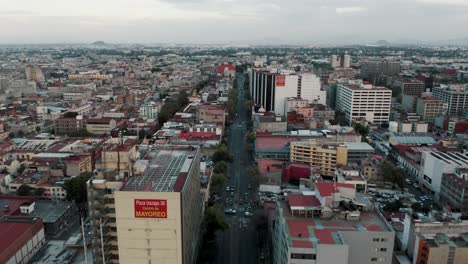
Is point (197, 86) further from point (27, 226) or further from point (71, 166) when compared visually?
point (27, 226)

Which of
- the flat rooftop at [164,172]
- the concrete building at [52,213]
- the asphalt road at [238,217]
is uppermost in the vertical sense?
the flat rooftop at [164,172]

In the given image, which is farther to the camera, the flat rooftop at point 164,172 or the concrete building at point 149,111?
the concrete building at point 149,111

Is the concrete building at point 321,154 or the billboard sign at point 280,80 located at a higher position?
the billboard sign at point 280,80

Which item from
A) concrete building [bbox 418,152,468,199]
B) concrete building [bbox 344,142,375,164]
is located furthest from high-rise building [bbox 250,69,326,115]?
concrete building [bbox 418,152,468,199]

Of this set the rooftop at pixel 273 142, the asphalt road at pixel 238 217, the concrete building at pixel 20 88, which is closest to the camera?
the asphalt road at pixel 238 217

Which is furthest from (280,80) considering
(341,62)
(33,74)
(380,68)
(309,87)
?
(33,74)

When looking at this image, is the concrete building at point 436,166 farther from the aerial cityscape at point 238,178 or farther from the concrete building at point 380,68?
the concrete building at point 380,68

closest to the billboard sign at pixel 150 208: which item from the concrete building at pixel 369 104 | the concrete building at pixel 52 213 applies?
the concrete building at pixel 52 213

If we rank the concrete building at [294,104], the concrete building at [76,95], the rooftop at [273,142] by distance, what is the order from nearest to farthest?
1. the rooftop at [273,142]
2. the concrete building at [294,104]
3. the concrete building at [76,95]
